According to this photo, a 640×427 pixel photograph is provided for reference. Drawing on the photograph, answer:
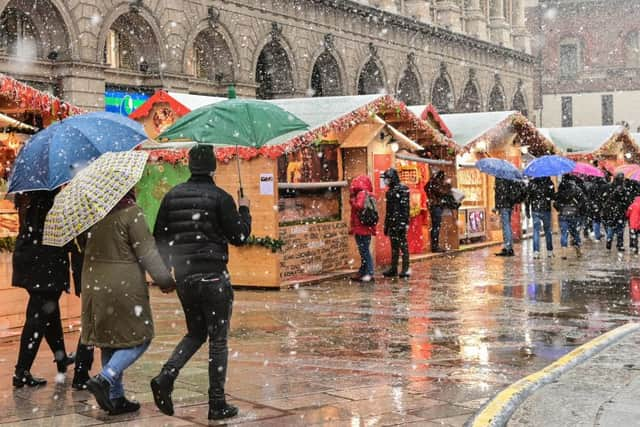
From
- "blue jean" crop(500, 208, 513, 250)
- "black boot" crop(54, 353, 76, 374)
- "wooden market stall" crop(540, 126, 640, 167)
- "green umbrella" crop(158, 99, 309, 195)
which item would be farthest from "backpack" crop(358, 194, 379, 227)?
"wooden market stall" crop(540, 126, 640, 167)

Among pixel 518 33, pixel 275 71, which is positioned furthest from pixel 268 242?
pixel 518 33

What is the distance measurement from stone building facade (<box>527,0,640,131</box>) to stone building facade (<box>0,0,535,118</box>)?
21299 mm

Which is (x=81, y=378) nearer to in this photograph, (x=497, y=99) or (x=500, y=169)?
(x=500, y=169)

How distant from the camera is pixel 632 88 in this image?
230ft

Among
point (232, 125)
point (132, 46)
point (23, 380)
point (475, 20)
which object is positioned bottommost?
point (23, 380)

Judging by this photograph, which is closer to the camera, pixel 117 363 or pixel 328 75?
pixel 117 363

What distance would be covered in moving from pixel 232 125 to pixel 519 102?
4344 centimetres

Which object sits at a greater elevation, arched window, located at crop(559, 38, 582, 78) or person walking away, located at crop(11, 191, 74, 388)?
arched window, located at crop(559, 38, 582, 78)

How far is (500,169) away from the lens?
22.1 meters

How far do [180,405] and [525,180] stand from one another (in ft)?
55.9

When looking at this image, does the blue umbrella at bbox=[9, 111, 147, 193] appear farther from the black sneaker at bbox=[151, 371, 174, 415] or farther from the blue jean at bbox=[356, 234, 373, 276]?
the blue jean at bbox=[356, 234, 373, 276]

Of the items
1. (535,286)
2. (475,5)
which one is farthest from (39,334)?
(475,5)

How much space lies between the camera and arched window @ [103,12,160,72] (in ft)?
85.9

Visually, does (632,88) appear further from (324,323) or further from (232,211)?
(232,211)
